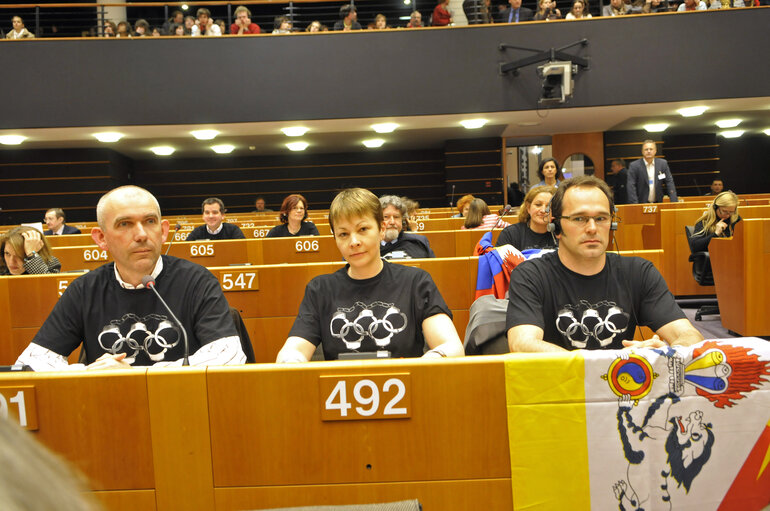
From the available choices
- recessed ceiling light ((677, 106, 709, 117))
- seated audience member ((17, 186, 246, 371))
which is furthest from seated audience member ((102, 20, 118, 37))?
recessed ceiling light ((677, 106, 709, 117))

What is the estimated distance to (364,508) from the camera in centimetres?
88

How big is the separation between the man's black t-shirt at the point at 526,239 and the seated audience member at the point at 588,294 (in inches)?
52.1

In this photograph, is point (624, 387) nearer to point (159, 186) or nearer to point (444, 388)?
point (444, 388)

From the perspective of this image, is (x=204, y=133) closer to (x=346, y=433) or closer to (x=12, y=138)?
(x=12, y=138)

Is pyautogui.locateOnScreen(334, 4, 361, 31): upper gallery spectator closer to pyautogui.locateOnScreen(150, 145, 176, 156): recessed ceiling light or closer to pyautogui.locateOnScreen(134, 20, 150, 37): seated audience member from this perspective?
pyautogui.locateOnScreen(134, 20, 150, 37): seated audience member

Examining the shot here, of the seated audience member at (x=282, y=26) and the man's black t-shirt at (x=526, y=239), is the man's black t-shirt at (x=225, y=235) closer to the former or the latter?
the man's black t-shirt at (x=526, y=239)

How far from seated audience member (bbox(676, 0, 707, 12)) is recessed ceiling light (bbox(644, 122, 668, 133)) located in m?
2.98

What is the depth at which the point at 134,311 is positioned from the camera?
181cm

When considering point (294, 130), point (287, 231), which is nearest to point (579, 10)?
point (294, 130)

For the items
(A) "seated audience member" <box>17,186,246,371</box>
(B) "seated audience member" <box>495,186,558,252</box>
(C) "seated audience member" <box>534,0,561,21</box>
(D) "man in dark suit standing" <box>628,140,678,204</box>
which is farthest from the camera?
(C) "seated audience member" <box>534,0,561,21</box>

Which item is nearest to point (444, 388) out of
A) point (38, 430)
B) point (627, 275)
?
A: point (38, 430)

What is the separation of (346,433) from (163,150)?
12.5 meters

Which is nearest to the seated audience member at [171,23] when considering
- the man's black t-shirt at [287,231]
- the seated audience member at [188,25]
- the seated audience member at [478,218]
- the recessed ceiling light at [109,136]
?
the seated audience member at [188,25]

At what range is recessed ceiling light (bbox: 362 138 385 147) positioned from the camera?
12062 millimetres
